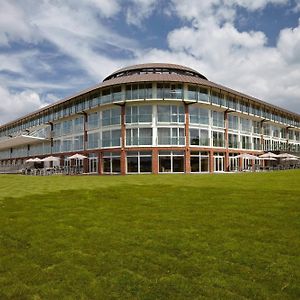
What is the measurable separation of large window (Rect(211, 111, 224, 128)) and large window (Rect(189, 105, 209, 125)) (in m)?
1.59

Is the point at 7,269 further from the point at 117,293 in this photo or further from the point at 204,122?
the point at 204,122

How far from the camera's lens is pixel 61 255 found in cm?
631

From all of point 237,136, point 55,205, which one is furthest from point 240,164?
point 55,205

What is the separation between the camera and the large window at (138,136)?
126 ft

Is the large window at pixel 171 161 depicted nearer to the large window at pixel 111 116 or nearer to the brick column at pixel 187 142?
the brick column at pixel 187 142

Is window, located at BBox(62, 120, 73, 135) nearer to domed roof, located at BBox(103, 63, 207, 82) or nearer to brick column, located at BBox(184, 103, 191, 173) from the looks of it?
domed roof, located at BBox(103, 63, 207, 82)

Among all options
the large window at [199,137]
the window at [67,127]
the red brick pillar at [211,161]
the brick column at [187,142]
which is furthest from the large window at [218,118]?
the window at [67,127]

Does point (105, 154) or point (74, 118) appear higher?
point (74, 118)

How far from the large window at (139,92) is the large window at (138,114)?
1219 millimetres

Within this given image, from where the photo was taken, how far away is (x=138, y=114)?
39.3m

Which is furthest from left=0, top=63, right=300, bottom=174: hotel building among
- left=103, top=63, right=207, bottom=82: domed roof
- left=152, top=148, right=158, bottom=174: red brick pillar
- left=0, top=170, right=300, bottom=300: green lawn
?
left=0, top=170, right=300, bottom=300: green lawn

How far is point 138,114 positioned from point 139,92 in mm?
2469

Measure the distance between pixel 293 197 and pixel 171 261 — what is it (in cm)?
753

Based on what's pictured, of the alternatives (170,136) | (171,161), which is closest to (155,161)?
(171,161)
